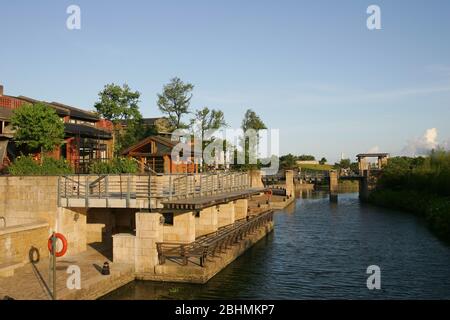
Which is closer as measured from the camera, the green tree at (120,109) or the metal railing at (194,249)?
the metal railing at (194,249)

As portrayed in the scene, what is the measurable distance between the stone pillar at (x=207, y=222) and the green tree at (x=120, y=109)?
28281 mm

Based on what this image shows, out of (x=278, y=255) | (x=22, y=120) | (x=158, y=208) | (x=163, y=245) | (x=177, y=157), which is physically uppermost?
(x=22, y=120)

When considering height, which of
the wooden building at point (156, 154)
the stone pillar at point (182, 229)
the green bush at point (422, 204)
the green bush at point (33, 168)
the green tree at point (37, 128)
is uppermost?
the green tree at point (37, 128)

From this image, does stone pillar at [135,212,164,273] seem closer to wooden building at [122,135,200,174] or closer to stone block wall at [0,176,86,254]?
stone block wall at [0,176,86,254]

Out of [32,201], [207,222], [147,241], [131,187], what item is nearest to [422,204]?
[207,222]

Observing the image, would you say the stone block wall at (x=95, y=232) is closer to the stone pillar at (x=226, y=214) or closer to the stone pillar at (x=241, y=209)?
the stone pillar at (x=226, y=214)

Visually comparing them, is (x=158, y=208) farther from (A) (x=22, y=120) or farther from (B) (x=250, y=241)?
(A) (x=22, y=120)

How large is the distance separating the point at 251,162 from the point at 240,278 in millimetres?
62863

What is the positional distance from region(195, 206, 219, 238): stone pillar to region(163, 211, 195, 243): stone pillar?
294 inches

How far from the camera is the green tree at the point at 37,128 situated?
117 ft

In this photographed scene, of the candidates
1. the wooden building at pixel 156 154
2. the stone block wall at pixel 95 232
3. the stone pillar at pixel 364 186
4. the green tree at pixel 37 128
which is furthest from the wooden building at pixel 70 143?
the stone pillar at pixel 364 186

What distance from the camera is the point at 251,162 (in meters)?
87.6
